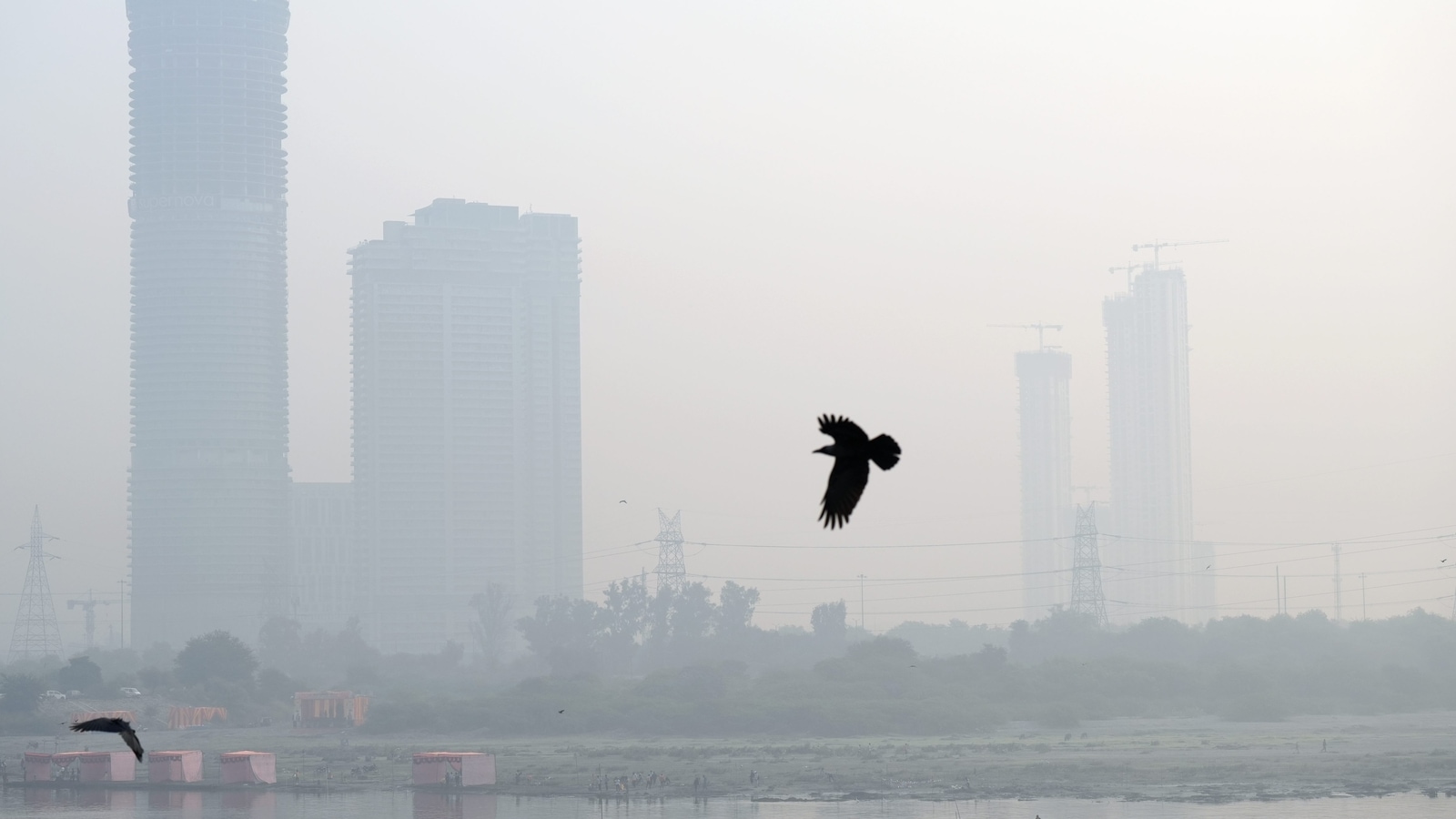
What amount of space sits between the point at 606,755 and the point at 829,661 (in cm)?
4354

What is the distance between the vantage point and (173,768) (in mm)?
110812

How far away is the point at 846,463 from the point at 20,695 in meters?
156

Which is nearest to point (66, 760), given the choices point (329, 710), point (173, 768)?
point (173, 768)

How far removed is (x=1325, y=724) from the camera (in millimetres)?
133000

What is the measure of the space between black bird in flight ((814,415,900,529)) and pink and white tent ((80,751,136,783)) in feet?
336

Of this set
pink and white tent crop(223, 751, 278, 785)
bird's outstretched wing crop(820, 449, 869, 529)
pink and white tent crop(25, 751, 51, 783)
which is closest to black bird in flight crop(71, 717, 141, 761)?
bird's outstretched wing crop(820, 449, 869, 529)

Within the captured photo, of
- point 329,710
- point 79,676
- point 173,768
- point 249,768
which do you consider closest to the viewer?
point 249,768

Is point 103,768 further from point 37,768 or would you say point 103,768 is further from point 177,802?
point 177,802

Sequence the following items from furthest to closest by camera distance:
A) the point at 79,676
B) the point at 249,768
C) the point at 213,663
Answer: the point at 213,663, the point at 79,676, the point at 249,768

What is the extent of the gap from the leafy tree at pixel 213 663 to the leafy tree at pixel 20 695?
689 inches

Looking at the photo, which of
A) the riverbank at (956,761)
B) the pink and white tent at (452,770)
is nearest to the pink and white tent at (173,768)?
the riverbank at (956,761)

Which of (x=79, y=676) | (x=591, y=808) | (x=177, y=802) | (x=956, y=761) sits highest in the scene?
(x=79, y=676)

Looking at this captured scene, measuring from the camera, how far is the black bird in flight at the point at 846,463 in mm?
18703

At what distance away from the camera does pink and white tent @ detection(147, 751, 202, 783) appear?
4350 inches
